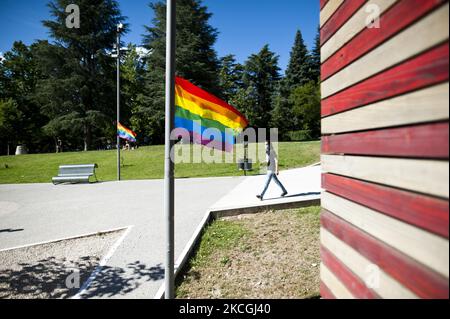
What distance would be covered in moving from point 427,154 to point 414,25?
2.42 ft

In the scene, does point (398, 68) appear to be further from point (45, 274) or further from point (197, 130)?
point (45, 274)

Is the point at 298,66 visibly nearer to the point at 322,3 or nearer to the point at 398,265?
the point at 322,3

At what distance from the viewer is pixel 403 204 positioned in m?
1.59

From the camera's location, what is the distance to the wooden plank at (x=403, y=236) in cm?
137

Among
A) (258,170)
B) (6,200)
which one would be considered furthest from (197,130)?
(258,170)

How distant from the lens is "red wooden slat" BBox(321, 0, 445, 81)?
148cm

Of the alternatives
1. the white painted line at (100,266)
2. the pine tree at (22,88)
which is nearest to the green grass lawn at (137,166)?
the white painted line at (100,266)

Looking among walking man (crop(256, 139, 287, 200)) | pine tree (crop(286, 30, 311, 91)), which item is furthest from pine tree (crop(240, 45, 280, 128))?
walking man (crop(256, 139, 287, 200))

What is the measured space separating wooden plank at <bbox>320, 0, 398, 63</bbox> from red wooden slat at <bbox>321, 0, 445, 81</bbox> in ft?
0.14

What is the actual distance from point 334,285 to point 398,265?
3.01ft

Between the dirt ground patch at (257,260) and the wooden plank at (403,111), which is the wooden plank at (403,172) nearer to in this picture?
the wooden plank at (403,111)

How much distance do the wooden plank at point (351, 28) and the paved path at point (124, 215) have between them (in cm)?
384

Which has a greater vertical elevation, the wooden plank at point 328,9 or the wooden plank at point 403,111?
the wooden plank at point 328,9

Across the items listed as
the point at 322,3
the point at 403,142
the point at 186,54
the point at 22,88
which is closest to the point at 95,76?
the point at 186,54
